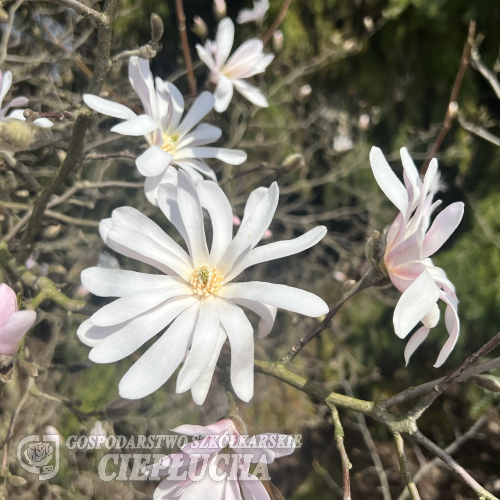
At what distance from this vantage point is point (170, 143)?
28.5 inches

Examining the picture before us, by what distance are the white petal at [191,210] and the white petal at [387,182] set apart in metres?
0.25

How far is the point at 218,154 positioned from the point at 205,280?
270mm

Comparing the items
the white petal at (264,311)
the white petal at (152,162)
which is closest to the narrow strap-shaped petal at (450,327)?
the white petal at (264,311)

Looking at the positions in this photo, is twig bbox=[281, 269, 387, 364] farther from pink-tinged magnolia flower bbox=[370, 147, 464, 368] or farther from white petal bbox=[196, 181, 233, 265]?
white petal bbox=[196, 181, 233, 265]

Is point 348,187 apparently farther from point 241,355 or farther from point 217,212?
point 241,355

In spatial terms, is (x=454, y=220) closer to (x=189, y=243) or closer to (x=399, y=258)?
(x=399, y=258)

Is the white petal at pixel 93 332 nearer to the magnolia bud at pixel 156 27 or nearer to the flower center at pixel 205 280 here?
the flower center at pixel 205 280

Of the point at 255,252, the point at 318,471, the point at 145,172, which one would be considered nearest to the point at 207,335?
the point at 255,252

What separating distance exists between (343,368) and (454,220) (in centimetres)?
178

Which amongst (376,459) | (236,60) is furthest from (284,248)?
(376,459)

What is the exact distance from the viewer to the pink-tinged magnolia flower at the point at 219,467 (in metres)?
0.46

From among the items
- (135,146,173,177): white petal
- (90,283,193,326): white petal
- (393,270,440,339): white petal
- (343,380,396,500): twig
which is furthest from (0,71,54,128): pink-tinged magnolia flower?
(343,380,396,500): twig

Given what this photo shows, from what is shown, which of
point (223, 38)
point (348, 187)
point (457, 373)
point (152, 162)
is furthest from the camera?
point (348, 187)

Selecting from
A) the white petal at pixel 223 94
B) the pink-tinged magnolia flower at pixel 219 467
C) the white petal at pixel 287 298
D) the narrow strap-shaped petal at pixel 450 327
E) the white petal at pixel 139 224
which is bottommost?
the pink-tinged magnolia flower at pixel 219 467
